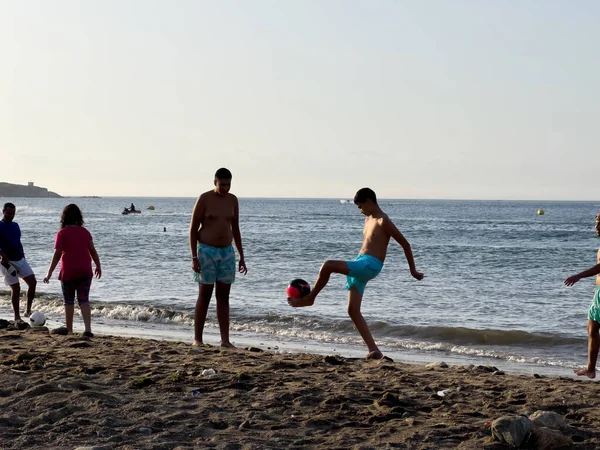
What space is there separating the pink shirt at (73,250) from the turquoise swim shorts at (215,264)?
135 centimetres

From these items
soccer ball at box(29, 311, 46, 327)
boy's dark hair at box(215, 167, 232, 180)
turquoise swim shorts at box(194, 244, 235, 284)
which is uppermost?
boy's dark hair at box(215, 167, 232, 180)

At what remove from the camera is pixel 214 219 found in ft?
A: 27.9

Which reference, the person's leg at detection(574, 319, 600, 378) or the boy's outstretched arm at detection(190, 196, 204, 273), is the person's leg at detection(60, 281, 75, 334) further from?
the person's leg at detection(574, 319, 600, 378)

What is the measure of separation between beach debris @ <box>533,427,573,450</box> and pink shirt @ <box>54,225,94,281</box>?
565 centimetres

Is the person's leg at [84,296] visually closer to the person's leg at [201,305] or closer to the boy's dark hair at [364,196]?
the person's leg at [201,305]

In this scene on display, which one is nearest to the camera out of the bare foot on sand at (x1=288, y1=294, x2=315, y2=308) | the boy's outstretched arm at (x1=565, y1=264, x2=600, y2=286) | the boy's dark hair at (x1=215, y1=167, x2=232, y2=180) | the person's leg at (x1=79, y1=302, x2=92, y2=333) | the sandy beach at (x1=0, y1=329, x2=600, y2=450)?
the sandy beach at (x1=0, y1=329, x2=600, y2=450)

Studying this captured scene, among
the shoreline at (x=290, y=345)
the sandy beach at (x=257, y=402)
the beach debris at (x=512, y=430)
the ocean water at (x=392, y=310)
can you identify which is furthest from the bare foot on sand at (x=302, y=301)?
the beach debris at (x=512, y=430)

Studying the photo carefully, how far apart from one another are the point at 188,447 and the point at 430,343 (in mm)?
7266

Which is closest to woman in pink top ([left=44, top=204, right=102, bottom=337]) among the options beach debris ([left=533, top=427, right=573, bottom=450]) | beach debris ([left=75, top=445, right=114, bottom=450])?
beach debris ([left=75, top=445, right=114, bottom=450])

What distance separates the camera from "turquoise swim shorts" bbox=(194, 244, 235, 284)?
8.53m

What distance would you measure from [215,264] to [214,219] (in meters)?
0.50

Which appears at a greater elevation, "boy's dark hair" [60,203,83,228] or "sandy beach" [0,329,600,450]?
"boy's dark hair" [60,203,83,228]

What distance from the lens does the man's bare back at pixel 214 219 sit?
8.49 meters

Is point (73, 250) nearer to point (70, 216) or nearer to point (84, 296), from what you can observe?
point (70, 216)
